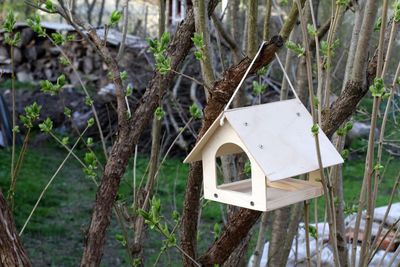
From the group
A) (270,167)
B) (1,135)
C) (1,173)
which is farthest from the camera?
(1,135)

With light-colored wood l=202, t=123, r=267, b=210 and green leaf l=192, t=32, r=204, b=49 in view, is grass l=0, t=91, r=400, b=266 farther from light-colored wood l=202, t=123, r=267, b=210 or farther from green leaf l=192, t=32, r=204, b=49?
Answer: green leaf l=192, t=32, r=204, b=49

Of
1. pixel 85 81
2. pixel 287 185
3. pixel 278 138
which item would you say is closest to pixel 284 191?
pixel 287 185

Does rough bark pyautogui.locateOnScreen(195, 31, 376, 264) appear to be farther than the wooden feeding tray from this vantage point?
Yes

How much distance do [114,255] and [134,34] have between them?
16.8 feet

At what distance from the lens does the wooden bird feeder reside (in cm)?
160

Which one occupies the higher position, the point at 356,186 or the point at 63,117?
the point at 63,117

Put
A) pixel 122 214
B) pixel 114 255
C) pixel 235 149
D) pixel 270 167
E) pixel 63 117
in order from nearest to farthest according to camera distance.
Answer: pixel 270 167 < pixel 235 149 < pixel 122 214 < pixel 114 255 < pixel 63 117

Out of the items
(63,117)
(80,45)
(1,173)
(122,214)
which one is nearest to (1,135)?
(63,117)

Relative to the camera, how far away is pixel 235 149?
77.7 inches

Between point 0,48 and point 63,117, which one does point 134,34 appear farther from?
point 0,48

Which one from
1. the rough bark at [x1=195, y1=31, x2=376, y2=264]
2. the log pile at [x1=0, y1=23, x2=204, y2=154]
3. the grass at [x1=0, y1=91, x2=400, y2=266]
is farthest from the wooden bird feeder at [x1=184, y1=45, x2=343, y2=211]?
the log pile at [x1=0, y1=23, x2=204, y2=154]

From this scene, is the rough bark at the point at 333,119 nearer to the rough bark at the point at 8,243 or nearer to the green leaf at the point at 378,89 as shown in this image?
the green leaf at the point at 378,89

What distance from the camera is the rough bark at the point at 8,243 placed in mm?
1527

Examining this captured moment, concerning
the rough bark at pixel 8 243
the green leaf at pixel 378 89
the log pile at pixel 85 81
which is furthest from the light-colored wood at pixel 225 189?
the log pile at pixel 85 81
